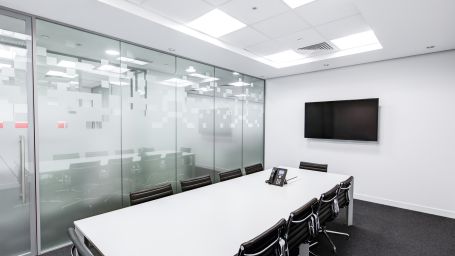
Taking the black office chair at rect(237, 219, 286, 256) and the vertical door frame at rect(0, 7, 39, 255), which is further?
the vertical door frame at rect(0, 7, 39, 255)

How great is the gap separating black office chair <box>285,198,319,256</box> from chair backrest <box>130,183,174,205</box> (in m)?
1.51

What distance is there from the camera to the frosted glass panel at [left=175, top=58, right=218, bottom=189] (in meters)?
4.37

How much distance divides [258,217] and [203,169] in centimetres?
293

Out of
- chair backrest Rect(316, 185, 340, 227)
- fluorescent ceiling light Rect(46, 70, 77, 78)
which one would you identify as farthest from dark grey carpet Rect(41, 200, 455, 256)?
fluorescent ceiling light Rect(46, 70, 77, 78)

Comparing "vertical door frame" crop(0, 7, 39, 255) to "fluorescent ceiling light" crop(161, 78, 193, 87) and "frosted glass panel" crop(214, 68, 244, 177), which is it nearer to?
"fluorescent ceiling light" crop(161, 78, 193, 87)

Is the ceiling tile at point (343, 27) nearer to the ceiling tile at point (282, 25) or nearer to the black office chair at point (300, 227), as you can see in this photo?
the ceiling tile at point (282, 25)

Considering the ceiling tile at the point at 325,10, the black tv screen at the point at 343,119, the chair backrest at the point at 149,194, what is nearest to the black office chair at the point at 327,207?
the chair backrest at the point at 149,194

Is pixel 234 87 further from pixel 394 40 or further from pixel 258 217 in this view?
pixel 258 217

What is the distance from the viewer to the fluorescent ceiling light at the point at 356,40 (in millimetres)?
3664

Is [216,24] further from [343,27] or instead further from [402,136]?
[402,136]

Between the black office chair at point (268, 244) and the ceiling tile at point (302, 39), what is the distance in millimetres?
2961

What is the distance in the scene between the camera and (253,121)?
6156mm

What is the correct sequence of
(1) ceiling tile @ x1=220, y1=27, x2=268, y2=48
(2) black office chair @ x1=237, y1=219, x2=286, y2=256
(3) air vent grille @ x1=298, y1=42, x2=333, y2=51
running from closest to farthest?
(2) black office chair @ x1=237, y1=219, x2=286, y2=256, (1) ceiling tile @ x1=220, y1=27, x2=268, y2=48, (3) air vent grille @ x1=298, y1=42, x2=333, y2=51

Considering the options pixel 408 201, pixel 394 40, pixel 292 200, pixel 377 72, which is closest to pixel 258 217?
pixel 292 200
